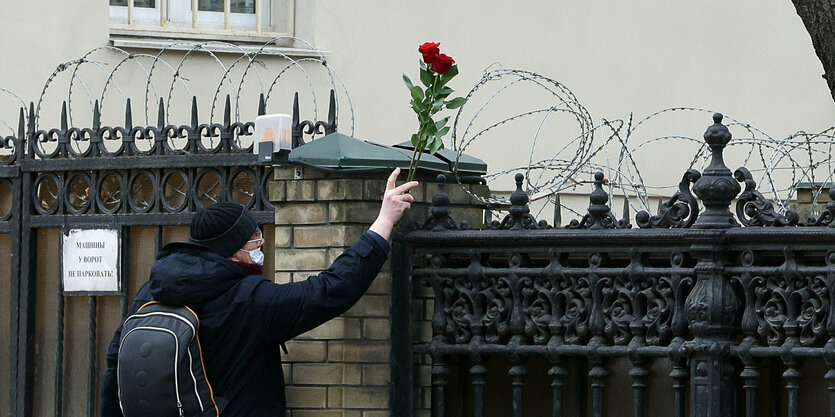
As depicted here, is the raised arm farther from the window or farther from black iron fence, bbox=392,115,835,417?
the window

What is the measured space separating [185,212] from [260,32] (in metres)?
6.36

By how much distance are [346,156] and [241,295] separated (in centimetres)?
77

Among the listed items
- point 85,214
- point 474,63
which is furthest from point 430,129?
point 474,63

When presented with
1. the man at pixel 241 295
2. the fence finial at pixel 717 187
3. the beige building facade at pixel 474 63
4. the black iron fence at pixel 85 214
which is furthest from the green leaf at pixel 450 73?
the beige building facade at pixel 474 63

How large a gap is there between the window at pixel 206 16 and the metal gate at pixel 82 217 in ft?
17.4

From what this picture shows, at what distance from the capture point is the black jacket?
5133 mm

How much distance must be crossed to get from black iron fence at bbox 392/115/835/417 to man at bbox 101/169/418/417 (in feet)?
1.72

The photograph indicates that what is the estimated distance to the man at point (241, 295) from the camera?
5.14 meters

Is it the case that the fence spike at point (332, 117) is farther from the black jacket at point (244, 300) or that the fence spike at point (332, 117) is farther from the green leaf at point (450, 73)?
the black jacket at point (244, 300)

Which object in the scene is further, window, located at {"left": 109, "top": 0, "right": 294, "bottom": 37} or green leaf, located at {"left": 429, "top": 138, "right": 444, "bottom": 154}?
window, located at {"left": 109, "top": 0, "right": 294, "bottom": 37}

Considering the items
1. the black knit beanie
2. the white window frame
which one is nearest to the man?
the black knit beanie

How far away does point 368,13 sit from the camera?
42.0 feet

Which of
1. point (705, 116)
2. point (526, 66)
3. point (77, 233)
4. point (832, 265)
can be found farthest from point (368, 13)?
point (832, 265)

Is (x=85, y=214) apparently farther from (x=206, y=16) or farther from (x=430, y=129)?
(x=206, y=16)
